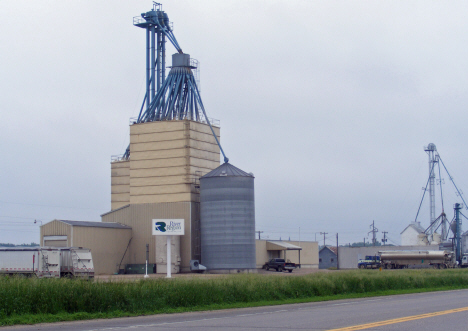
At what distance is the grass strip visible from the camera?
23219mm

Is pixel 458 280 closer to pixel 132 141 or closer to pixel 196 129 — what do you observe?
pixel 196 129

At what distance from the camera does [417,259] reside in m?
93.8

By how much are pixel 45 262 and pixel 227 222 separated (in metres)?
26.8

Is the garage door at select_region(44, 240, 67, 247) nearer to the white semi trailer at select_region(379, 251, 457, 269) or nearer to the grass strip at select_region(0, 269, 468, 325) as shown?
the grass strip at select_region(0, 269, 468, 325)

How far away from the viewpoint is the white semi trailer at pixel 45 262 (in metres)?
48.1

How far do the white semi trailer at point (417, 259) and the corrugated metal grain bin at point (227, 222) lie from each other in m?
32.3

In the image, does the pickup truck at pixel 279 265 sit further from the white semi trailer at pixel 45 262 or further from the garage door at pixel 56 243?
the white semi trailer at pixel 45 262

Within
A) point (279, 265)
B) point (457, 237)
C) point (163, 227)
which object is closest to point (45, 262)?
point (163, 227)

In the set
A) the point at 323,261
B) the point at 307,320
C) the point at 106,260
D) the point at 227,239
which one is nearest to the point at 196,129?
the point at 227,239

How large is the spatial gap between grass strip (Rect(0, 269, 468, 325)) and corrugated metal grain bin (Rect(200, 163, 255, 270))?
33.4 metres

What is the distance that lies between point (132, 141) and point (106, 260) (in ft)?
53.0

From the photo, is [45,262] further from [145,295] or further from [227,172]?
[227,172]

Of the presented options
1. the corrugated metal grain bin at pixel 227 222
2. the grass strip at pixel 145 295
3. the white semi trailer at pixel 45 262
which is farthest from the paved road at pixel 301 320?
the corrugated metal grain bin at pixel 227 222

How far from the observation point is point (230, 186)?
71.2m
